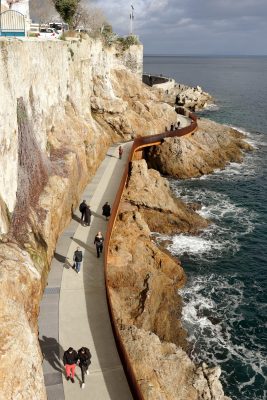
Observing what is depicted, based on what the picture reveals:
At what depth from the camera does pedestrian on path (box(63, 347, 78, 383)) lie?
477 inches

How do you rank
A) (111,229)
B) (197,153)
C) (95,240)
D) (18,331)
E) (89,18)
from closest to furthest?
(18,331) → (95,240) → (111,229) → (197,153) → (89,18)

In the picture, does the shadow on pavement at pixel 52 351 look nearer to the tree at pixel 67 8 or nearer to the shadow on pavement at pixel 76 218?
the shadow on pavement at pixel 76 218

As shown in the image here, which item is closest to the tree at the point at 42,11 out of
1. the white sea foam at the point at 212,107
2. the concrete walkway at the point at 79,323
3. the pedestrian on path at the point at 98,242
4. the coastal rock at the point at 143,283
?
the white sea foam at the point at 212,107

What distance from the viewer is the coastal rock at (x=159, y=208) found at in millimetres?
29250

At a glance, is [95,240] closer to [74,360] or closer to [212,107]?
[74,360]

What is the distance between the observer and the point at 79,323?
14.8 metres

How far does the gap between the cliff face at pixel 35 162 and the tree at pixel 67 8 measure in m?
6.26

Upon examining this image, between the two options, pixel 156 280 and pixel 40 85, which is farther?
pixel 40 85

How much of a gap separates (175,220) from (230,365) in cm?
1303

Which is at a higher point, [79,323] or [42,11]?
[42,11]

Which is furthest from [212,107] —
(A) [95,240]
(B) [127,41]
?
(A) [95,240]

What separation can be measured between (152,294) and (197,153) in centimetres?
2563

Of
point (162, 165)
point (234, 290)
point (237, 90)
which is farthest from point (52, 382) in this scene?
point (237, 90)

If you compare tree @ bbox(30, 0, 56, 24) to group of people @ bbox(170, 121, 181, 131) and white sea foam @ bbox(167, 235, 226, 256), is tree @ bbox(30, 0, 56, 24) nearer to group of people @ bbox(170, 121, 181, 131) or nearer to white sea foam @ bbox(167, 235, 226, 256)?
group of people @ bbox(170, 121, 181, 131)
